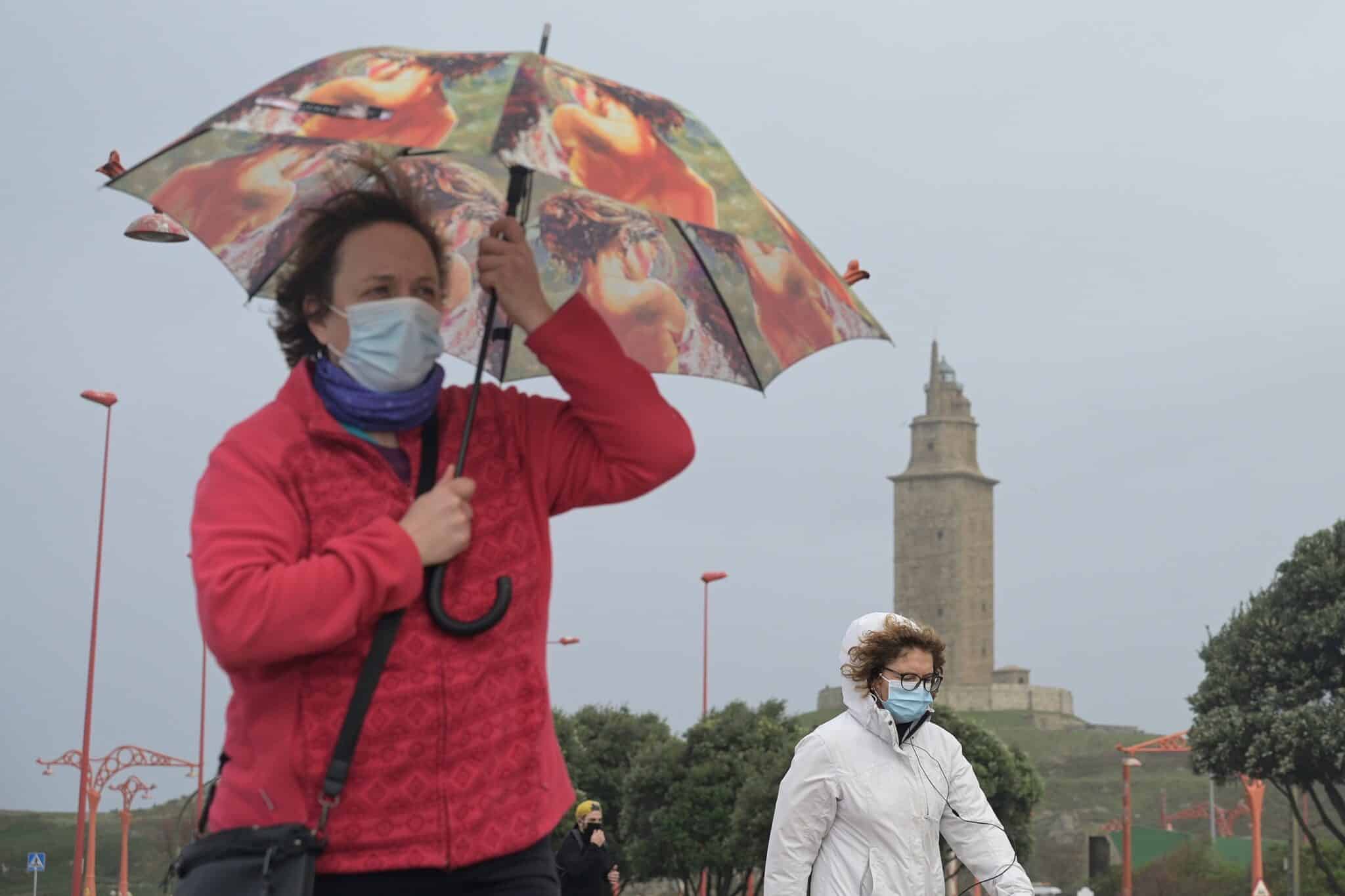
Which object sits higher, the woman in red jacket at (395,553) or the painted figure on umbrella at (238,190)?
the painted figure on umbrella at (238,190)

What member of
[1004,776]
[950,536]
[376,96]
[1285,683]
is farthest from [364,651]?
[950,536]

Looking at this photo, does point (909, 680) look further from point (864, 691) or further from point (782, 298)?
point (782, 298)

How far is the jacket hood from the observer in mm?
6719

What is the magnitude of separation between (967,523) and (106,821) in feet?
215

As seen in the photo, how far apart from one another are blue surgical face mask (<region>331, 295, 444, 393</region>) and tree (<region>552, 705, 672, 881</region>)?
44.7 m

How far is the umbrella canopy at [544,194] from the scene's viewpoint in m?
3.51

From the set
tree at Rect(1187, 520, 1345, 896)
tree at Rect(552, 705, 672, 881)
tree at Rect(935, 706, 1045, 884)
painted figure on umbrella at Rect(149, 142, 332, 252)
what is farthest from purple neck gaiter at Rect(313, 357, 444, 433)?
tree at Rect(552, 705, 672, 881)

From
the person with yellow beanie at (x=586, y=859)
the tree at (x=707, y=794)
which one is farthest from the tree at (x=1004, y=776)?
the person with yellow beanie at (x=586, y=859)

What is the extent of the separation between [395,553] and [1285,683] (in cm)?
3413

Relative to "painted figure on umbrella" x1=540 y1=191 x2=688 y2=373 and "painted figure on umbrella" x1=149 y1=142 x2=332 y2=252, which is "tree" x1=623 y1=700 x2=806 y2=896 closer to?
"painted figure on umbrella" x1=540 y1=191 x2=688 y2=373

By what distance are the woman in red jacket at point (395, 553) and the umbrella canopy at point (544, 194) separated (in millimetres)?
286

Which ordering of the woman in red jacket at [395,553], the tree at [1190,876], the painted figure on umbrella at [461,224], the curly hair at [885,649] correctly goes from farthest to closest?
1. the tree at [1190,876]
2. the curly hair at [885,649]
3. the painted figure on umbrella at [461,224]
4. the woman in red jacket at [395,553]

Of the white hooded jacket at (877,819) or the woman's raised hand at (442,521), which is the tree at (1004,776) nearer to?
the white hooded jacket at (877,819)

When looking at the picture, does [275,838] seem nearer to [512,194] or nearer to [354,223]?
[354,223]
